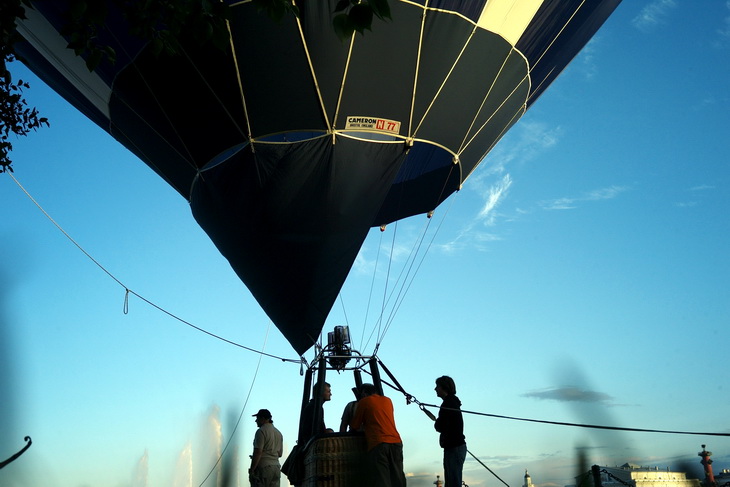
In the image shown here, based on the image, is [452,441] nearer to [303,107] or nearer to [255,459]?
[255,459]

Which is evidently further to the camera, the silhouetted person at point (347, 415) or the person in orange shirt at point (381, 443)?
the silhouetted person at point (347, 415)

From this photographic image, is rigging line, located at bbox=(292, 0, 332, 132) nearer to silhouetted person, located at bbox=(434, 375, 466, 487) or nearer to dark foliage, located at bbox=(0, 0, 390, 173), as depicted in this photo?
dark foliage, located at bbox=(0, 0, 390, 173)

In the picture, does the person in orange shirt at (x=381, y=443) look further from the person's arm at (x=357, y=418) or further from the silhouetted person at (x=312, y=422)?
the silhouetted person at (x=312, y=422)

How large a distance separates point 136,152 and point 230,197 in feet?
6.69

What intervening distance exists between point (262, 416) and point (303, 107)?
371cm

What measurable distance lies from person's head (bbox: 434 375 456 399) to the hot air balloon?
3.06 meters

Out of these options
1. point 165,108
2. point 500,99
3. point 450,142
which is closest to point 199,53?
point 165,108

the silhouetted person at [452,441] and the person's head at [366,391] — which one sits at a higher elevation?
the person's head at [366,391]

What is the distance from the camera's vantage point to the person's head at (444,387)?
6.38m

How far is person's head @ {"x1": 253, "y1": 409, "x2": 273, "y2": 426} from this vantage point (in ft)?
23.9

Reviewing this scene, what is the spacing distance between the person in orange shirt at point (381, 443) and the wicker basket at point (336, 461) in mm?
117

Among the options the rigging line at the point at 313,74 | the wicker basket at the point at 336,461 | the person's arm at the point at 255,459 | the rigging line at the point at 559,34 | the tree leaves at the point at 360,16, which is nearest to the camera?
the tree leaves at the point at 360,16

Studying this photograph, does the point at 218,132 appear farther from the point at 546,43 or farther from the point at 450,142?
the point at 546,43

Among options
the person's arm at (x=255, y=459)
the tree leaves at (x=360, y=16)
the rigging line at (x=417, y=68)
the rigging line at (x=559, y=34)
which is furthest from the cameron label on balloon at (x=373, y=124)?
the tree leaves at (x=360, y=16)
